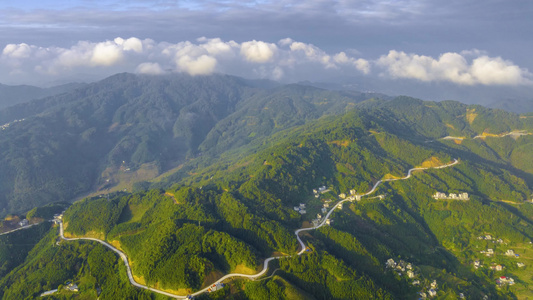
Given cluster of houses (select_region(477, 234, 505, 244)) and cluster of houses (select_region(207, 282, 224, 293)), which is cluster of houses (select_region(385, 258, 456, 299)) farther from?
cluster of houses (select_region(207, 282, 224, 293))

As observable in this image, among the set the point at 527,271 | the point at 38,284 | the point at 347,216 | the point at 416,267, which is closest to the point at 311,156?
the point at 347,216

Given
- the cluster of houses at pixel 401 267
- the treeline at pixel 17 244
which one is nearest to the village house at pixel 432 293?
the cluster of houses at pixel 401 267

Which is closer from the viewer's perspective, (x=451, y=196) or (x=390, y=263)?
(x=390, y=263)

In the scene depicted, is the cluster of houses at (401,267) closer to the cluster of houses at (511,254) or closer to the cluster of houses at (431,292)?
the cluster of houses at (431,292)

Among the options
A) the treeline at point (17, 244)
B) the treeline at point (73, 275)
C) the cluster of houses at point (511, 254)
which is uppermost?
the cluster of houses at point (511, 254)

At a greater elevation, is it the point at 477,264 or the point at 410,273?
the point at 410,273

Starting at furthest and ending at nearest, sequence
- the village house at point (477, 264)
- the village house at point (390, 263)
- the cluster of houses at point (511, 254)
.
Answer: the cluster of houses at point (511, 254)
the village house at point (477, 264)
the village house at point (390, 263)

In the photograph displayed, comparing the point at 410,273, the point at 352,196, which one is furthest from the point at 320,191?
the point at 410,273

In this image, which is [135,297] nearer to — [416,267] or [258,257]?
[258,257]

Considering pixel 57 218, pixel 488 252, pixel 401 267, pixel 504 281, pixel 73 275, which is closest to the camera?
pixel 73 275

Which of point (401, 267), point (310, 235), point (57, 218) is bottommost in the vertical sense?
point (57, 218)

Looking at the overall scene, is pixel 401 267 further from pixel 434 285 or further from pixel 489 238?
pixel 489 238

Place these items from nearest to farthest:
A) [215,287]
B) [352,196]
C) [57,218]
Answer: [215,287] < [57,218] < [352,196]
